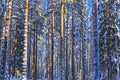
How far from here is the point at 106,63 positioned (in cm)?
4056

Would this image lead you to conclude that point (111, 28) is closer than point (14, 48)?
Yes

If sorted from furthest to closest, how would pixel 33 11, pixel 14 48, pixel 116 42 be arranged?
pixel 33 11, pixel 14 48, pixel 116 42

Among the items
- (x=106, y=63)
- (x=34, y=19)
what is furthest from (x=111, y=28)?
(x=34, y=19)

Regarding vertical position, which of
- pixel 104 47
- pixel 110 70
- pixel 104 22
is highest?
pixel 104 22

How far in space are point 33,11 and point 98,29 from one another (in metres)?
10.5

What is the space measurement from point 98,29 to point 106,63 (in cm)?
411

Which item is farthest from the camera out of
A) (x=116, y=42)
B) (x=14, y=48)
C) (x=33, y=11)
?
(x=33, y=11)

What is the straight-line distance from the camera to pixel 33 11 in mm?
46844

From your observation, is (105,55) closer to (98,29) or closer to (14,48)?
(98,29)

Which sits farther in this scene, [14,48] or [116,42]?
[14,48]

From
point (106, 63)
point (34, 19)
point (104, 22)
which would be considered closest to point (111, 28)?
point (104, 22)

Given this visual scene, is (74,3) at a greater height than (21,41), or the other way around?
(74,3)

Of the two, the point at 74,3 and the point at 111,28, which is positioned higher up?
the point at 74,3

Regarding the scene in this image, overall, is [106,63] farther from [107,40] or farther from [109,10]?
[109,10]
